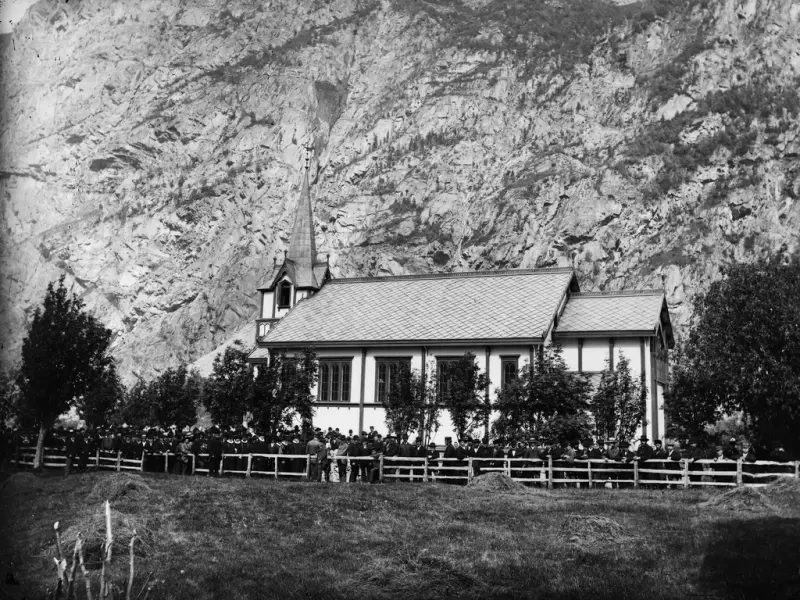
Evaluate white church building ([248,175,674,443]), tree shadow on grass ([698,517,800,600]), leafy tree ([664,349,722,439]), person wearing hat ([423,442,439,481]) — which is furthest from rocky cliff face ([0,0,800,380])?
tree shadow on grass ([698,517,800,600])

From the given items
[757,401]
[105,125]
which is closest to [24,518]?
[757,401]

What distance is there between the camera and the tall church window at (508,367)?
39.9 m

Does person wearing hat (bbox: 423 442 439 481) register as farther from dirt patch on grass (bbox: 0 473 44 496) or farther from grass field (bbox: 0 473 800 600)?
dirt patch on grass (bbox: 0 473 44 496)

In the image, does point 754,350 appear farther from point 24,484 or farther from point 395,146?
point 395,146

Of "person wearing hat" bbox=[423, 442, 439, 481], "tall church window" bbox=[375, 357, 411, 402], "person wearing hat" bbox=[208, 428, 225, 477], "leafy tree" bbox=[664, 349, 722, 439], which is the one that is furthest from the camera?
"tall church window" bbox=[375, 357, 411, 402]

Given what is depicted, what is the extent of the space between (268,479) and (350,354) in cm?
1447

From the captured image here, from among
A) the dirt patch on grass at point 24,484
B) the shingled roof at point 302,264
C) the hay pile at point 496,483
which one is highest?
the shingled roof at point 302,264

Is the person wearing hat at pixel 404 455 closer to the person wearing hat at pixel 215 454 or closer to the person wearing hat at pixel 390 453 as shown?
the person wearing hat at pixel 390 453

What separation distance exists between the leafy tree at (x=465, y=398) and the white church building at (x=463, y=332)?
2356 mm

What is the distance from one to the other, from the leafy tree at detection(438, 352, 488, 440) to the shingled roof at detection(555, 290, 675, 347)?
6.07 m

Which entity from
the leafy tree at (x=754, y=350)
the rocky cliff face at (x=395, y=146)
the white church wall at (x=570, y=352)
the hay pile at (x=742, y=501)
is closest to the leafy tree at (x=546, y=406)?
the white church wall at (x=570, y=352)

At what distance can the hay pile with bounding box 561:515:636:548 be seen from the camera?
60.8 ft

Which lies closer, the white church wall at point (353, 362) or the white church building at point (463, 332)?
the white church building at point (463, 332)

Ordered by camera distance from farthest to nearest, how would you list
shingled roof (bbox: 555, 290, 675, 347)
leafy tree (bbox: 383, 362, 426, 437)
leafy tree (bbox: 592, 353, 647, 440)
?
shingled roof (bbox: 555, 290, 675, 347), leafy tree (bbox: 383, 362, 426, 437), leafy tree (bbox: 592, 353, 647, 440)
